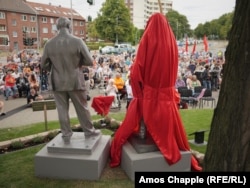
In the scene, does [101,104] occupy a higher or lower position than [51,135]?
higher

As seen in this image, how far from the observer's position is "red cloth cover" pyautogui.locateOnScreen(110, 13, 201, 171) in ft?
15.0

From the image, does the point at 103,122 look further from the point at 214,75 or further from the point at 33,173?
the point at 214,75

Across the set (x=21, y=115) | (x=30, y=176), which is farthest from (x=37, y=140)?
(x=21, y=115)

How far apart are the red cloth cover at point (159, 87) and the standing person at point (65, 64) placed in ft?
3.03

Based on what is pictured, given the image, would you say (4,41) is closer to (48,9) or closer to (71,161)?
(48,9)

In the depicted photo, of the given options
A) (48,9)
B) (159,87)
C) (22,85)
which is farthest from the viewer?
(48,9)

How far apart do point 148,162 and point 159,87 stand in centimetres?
126

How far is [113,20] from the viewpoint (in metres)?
57.1

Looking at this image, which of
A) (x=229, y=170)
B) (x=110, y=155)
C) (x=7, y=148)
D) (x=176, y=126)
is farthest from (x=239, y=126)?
(x=7, y=148)

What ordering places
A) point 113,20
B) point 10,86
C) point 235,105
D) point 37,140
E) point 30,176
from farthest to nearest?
point 113,20 < point 10,86 < point 37,140 < point 30,176 < point 235,105

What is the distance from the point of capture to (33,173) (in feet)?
16.6

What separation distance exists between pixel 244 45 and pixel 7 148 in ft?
18.5

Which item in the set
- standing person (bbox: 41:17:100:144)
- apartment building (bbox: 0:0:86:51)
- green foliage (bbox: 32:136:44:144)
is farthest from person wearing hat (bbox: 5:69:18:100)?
apartment building (bbox: 0:0:86:51)

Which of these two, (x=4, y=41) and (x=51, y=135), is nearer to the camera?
(x=51, y=135)
